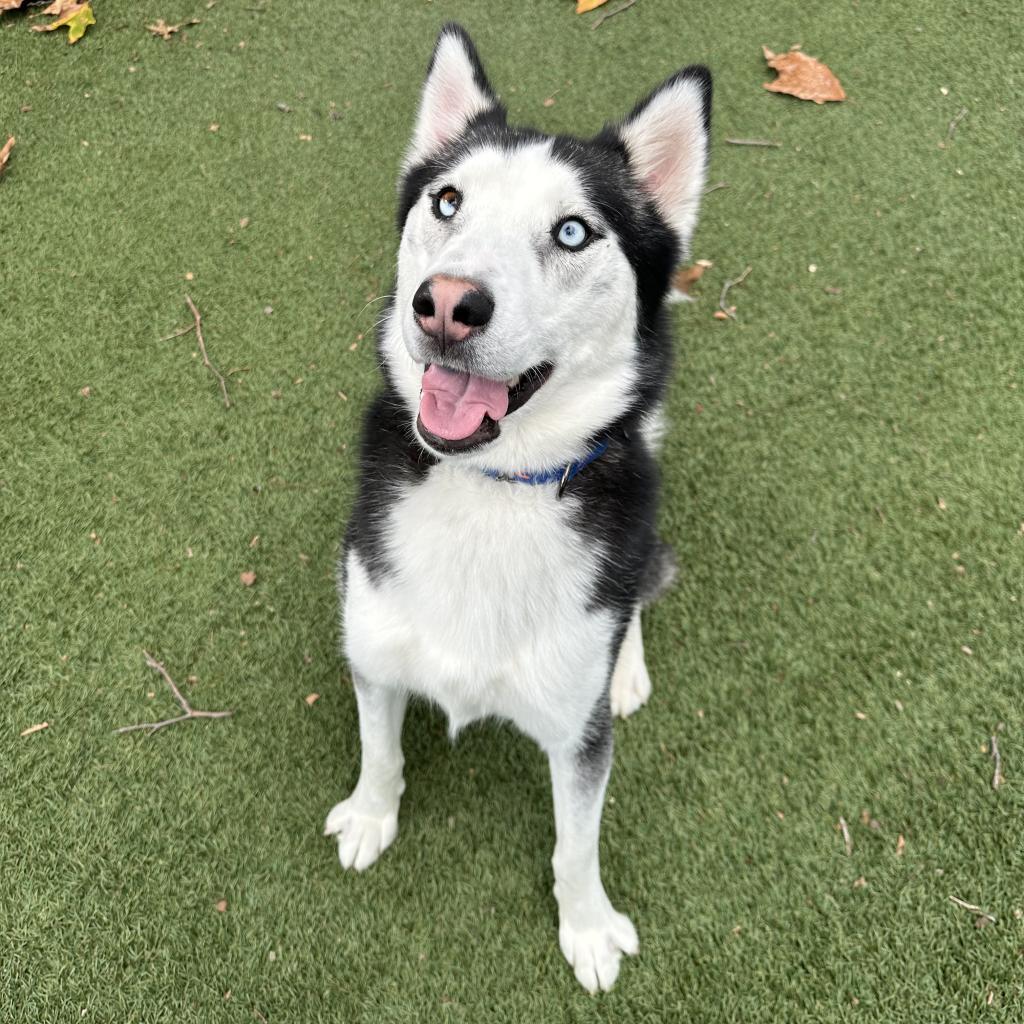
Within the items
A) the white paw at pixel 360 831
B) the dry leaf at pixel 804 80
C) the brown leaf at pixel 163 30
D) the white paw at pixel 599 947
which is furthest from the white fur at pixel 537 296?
the brown leaf at pixel 163 30

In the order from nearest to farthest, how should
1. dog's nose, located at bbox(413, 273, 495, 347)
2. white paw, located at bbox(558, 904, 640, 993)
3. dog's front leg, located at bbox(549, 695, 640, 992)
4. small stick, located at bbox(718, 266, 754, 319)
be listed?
1. dog's nose, located at bbox(413, 273, 495, 347)
2. dog's front leg, located at bbox(549, 695, 640, 992)
3. white paw, located at bbox(558, 904, 640, 993)
4. small stick, located at bbox(718, 266, 754, 319)

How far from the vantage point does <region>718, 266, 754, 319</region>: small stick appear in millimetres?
3221

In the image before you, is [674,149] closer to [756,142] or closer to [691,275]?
[691,275]

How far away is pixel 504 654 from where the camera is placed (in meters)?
1.66

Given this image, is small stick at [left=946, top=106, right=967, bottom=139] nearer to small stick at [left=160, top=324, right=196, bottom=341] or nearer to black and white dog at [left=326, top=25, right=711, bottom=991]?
black and white dog at [left=326, top=25, right=711, bottom=991]

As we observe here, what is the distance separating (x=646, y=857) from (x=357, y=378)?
2.03 meters

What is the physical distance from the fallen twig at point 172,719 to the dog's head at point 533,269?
128 centimetres

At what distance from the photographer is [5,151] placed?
11.7 feet

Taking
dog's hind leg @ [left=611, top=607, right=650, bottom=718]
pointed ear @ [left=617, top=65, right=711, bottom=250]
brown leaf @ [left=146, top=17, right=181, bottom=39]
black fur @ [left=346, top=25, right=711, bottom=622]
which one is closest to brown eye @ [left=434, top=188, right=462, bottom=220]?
black fur @ [left=346, top=25, right=711, bottom=622]

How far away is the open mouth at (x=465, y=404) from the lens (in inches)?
58.1

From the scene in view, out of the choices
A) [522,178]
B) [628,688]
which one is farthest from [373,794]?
[522,178]

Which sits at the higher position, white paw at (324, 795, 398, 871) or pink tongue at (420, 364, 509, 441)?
pink tongue at (420, 364, 509, 441)

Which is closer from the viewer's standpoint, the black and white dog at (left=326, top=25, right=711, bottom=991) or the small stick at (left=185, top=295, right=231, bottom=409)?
the black and white dog at (left=326, top=25, right=711, bottom=991)

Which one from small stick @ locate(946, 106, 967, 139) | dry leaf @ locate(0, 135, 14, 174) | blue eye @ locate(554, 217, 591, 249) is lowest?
small stick @ locate(946, 106, 967, 139)
